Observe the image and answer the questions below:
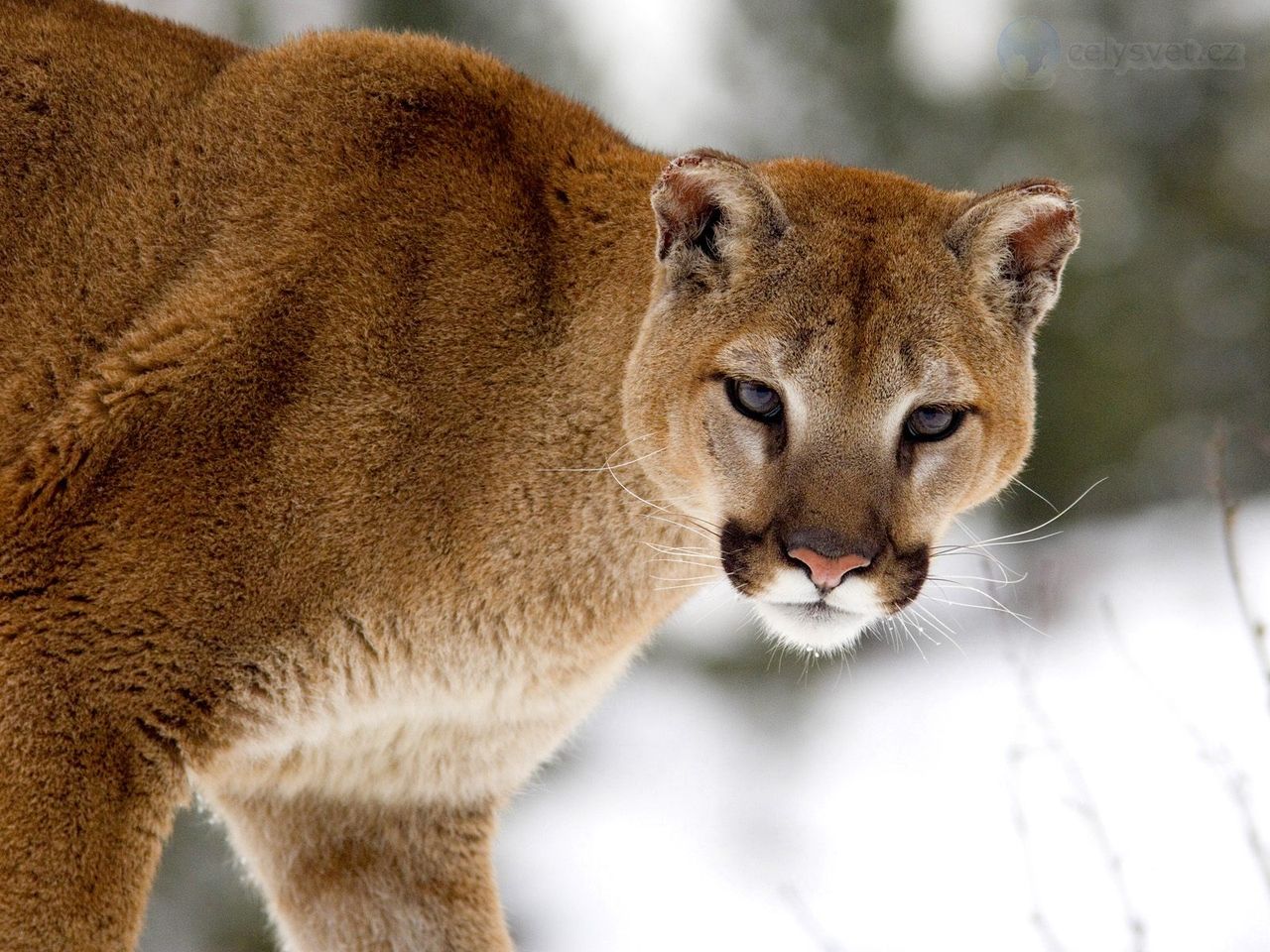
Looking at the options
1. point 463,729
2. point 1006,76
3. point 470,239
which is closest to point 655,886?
point 463,729

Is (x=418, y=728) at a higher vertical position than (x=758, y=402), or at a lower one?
lower

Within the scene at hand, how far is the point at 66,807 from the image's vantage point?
159 inches

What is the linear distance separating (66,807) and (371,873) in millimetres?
1291

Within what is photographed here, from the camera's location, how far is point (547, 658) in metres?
4.69

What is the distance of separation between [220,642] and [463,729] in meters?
0.91

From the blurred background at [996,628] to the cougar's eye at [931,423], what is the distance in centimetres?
37

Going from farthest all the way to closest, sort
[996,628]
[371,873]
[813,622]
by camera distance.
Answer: [996,628] < [371,873] < [813,622]

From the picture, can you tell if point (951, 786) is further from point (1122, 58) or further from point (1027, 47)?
point (1122, 58)

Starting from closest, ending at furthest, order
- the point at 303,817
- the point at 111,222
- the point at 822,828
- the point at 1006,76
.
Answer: the point at 111,222, the point at 303,817, the point at 822,828, the point at 1006,76

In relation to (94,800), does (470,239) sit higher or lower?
higher

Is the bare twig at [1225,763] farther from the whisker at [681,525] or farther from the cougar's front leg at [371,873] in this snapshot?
the cougar's front leg at [371,873]

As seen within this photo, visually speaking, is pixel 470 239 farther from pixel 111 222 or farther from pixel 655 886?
pixel 655 886

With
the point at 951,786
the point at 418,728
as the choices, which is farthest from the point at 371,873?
the point at 951,786

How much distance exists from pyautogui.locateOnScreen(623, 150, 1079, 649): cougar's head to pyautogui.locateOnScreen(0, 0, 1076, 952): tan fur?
11 millimetres
